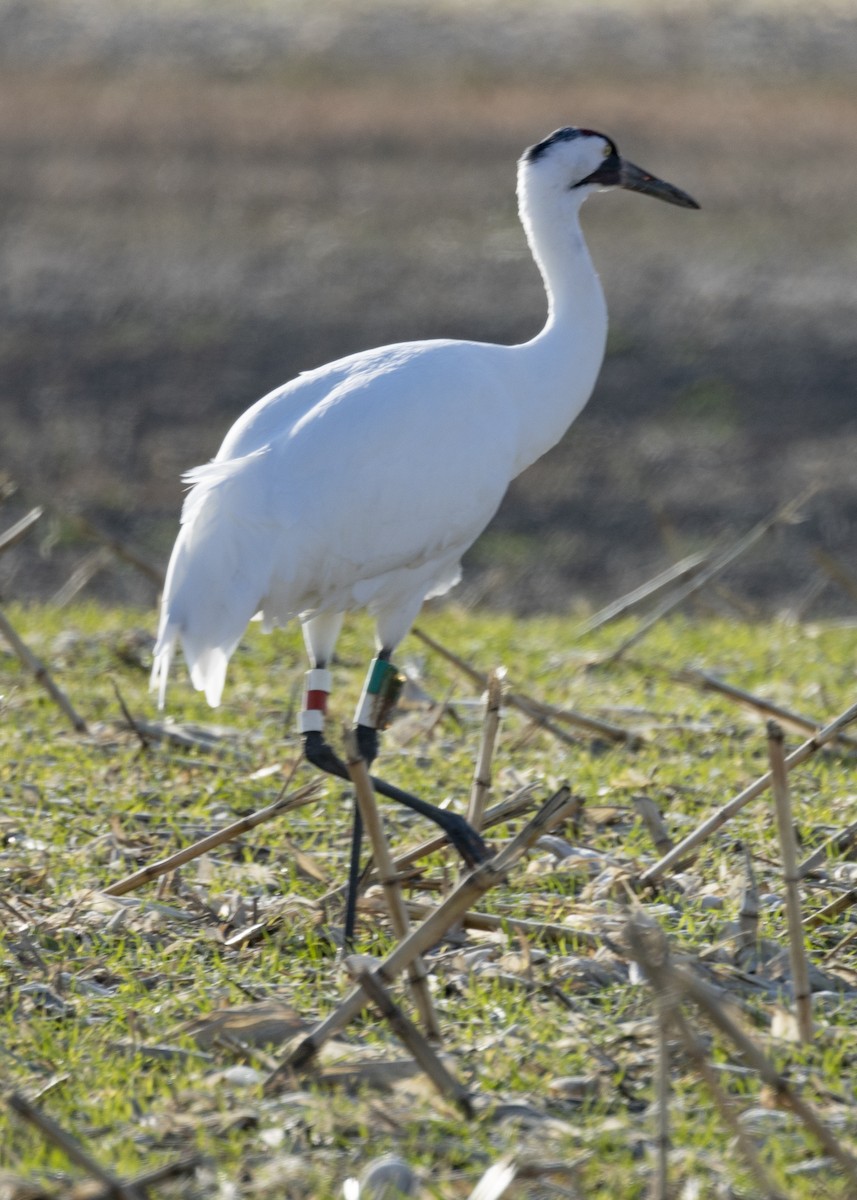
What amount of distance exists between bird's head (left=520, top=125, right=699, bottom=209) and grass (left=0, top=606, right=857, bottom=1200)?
1574 millimetres

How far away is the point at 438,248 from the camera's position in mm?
14648

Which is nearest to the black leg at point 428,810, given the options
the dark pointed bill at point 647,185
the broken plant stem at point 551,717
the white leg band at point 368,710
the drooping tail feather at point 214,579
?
the white leg band at point 368,710

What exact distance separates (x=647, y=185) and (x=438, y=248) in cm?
967

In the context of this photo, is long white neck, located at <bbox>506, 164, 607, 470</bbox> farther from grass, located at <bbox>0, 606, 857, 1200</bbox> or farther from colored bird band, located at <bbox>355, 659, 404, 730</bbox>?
grass, located at <bbox>0, 606, 857, 1200</bbox>

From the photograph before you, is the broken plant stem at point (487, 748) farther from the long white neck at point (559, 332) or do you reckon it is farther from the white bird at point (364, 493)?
the long white neck at point (559, 332)

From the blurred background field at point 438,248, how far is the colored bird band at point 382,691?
2.97 m

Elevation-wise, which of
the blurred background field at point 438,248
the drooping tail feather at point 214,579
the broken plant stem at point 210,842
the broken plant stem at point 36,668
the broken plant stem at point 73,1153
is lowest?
the blurred background field at point 438,248

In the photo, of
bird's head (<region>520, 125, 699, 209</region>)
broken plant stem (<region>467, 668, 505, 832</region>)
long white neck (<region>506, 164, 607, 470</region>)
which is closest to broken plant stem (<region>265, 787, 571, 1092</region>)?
broken plant stem (<region>467, 668, 505, 832</region>)

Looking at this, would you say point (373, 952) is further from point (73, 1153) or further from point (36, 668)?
point (36, 668)

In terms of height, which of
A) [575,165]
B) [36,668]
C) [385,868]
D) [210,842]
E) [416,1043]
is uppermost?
[575,165]

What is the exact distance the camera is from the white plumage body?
13.2 feet

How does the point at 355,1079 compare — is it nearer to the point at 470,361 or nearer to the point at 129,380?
the point at 470,361

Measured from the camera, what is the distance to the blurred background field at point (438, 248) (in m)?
10.8

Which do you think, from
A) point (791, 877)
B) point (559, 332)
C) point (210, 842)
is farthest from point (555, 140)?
point (791, 877)
